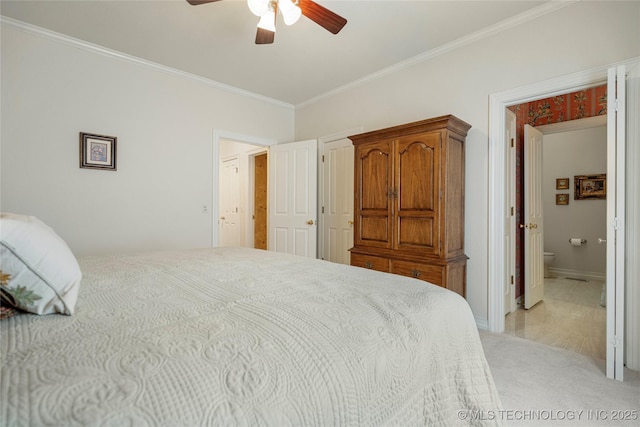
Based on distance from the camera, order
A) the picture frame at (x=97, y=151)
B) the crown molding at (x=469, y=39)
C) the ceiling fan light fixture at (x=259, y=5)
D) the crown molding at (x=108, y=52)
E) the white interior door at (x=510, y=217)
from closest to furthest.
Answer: the ceiling fan light fixture at (x=259, y=5) < the crown molding at (x=469, y=39) < the crown molding at (x=108, y=52) < the picture frame at (x=97, y=151) < the white interior door at (x=510, y=217)

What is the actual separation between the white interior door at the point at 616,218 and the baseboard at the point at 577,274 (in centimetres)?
361

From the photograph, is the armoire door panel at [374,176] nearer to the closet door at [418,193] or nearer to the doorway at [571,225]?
the closet door at [418,193]

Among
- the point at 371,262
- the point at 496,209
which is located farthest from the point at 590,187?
the point at 371,262

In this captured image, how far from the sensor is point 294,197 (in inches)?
165

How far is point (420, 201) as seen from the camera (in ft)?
8.66

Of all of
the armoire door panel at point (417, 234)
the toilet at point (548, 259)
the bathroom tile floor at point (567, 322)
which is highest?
the armoire door panel at point (417, 234)

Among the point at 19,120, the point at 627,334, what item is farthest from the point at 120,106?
the point at 627,334

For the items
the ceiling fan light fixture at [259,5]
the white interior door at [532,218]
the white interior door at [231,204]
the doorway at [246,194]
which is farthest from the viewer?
the white interior door at [231,204]

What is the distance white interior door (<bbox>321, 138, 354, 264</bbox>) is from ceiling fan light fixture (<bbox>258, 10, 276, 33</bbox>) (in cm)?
200

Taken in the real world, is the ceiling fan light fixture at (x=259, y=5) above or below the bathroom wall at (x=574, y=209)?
above

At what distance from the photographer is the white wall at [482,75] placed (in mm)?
2152

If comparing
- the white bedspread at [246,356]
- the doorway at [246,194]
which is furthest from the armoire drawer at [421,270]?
the doorway at [246,194]

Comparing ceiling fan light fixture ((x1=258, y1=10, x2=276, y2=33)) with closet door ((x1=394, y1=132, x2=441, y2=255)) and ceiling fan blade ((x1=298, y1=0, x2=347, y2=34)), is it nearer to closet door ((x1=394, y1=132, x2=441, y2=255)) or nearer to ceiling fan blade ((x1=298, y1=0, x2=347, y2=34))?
ceiling fan blade ((x1=298, y1=0, x2=347, y2=34))

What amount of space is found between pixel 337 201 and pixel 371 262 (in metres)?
1.27
